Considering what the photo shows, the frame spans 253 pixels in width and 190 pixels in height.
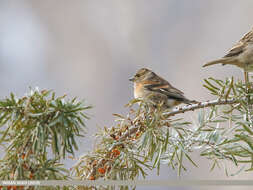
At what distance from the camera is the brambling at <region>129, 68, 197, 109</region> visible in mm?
2104

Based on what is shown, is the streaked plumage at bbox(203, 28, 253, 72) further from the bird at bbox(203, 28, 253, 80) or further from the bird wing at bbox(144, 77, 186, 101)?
the bird wing at bbox(144, 77, 186, 101)

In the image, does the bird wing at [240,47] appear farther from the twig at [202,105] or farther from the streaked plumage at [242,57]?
the twig at [202,105]

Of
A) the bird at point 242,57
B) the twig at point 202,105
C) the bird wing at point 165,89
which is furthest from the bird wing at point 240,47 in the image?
the twig at point 202,105

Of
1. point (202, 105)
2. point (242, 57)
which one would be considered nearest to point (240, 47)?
point (242, 57)

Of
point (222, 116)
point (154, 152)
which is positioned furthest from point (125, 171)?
point (222, 116)

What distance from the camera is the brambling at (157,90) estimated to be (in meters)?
2.10

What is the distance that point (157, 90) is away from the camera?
2355 mm

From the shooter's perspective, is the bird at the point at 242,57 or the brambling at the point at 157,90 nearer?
the bird at the point at 242,57

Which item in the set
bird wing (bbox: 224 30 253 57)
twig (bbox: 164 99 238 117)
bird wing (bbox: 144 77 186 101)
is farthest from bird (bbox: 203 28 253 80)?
twig (bbox: 164 99 238 117)

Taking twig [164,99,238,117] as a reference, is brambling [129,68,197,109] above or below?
above

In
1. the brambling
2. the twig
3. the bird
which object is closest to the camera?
the twig

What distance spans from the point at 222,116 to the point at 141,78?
1.81 metres

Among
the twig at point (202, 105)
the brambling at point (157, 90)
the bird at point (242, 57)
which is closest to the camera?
the twig at point (202, 105)

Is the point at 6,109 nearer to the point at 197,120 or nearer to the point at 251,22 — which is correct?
the point at 197,120
